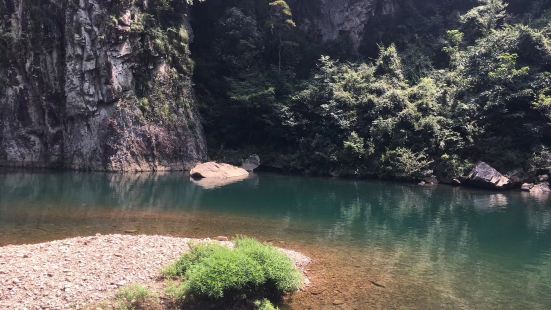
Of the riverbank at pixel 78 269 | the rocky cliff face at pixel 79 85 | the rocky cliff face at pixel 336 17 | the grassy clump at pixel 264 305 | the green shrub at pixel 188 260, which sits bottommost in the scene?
the grassy clump at pixel 264 305

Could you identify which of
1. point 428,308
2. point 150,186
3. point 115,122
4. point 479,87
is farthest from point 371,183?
point 428,308

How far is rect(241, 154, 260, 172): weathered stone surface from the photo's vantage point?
4916 centimetres

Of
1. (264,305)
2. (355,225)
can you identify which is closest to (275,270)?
(264,305)

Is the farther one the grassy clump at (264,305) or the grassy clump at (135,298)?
the grassy clump at (264,305)

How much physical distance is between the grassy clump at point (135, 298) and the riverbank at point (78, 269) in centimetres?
47

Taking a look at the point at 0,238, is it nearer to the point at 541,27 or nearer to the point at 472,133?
the point at 472,133

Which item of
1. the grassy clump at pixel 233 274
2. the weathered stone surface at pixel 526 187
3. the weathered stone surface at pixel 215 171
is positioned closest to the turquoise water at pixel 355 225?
the grassy clump at pixel 233 274

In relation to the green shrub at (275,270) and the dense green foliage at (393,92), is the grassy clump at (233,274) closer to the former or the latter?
the green shrub at (275,270)

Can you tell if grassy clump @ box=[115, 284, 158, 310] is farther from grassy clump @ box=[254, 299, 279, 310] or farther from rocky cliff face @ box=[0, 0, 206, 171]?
rocky cliff face @ box=[0, 0, 206, 171]

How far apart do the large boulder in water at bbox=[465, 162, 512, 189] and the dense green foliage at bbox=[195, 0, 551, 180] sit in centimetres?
140

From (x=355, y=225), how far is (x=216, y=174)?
833 inches

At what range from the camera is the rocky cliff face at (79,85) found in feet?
140

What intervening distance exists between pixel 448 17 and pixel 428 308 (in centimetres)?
5593

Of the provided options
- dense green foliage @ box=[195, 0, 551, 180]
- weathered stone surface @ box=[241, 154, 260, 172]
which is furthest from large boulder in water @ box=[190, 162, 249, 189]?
dense green foliage @ box=[195, 0, 551, 180]
